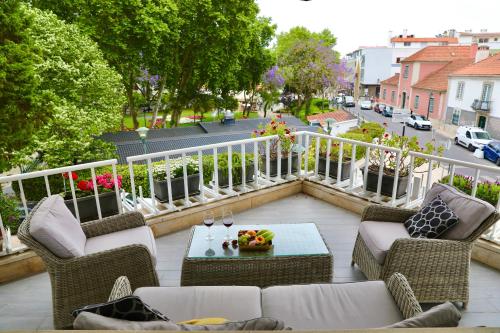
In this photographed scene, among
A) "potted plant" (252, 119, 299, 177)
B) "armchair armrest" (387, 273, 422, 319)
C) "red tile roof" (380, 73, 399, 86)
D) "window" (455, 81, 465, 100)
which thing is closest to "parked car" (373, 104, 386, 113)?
"red tile roof" (380, 73, 399, 86)

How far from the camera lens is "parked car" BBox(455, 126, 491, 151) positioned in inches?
407

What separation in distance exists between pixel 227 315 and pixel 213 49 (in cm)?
1258

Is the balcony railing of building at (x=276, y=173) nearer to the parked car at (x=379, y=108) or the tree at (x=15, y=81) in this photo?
the tree at (x=15, y=81)

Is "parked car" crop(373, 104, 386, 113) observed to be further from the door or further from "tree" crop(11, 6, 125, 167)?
"tree" crop(11, 6, 125, 167)

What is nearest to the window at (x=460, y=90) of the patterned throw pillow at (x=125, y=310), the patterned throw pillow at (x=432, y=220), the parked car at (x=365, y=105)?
the parked car at (x=365, y=105)

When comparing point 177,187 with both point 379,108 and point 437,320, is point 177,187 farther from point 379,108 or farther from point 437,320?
point 379,108

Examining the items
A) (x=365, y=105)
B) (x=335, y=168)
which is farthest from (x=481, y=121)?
(x=335, y=168)

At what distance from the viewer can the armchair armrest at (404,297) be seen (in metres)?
1.50

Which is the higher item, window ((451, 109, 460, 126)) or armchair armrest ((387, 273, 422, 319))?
armchair armrest ((387, 273, 422, 319))

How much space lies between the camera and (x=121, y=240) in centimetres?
234

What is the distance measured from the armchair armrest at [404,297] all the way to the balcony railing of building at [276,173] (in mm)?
1679

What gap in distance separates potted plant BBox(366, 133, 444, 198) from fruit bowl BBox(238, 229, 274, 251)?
186 cm

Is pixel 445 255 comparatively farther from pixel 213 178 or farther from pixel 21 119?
pixel 21 119

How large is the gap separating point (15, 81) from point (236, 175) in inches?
224
